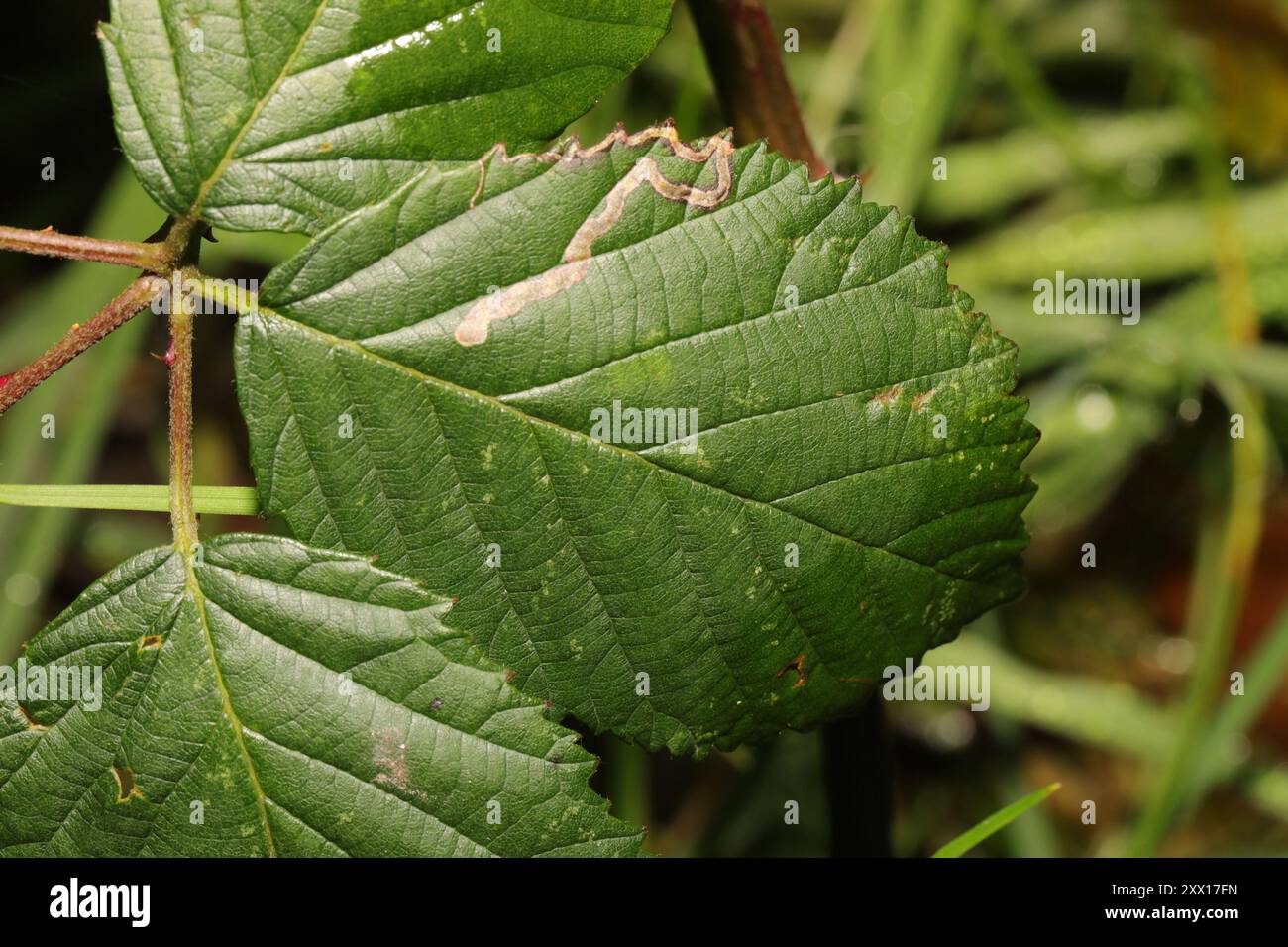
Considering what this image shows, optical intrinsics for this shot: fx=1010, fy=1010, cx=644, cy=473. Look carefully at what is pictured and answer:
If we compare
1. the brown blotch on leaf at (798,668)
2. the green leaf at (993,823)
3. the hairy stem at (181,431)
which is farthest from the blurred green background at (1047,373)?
the hairy stem at (181,431)

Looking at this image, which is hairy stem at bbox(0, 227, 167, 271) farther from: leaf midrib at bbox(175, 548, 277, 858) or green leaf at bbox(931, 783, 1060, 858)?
green leaf at bbox(931, 783, 1060, 858)

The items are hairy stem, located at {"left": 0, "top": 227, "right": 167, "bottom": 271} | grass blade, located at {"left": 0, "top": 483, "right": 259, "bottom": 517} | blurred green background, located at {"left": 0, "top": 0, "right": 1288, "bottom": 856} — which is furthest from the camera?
blurred green background, located at {"left": 0, "top": 0, "right": 1288, "bottom": 856}

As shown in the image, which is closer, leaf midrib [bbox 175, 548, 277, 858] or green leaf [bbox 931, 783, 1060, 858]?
leaf midrib [bbox 175, 548, 277, 858]

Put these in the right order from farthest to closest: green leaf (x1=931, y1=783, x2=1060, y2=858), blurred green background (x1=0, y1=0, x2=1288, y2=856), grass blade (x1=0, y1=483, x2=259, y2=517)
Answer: blurred green background (x1=0, y1=0, x2=1288, y2=856) → green leaf (x1=931, y1=783, x2=1060, y2=858) → grass blade (x1=0, y1=483, x2=259, y2=517)

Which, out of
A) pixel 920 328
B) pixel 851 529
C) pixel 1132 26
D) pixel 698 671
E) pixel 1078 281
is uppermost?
pixel 1132 26

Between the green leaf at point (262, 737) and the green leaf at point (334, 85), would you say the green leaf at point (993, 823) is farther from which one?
the green leaf at point (334, 85)

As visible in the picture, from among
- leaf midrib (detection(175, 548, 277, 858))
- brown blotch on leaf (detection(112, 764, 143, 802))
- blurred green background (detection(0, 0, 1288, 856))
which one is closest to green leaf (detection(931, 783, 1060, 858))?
leaf midrib (detection(175, 548, 277, 858))
